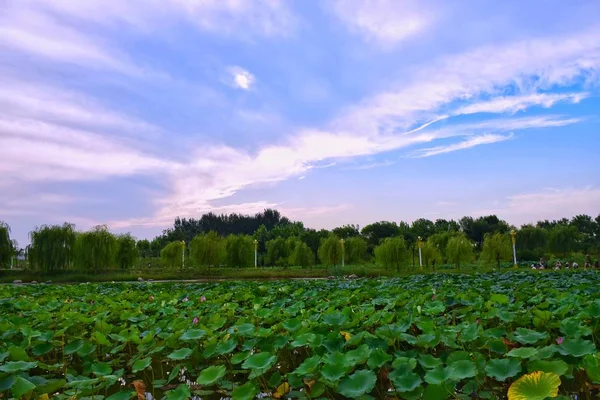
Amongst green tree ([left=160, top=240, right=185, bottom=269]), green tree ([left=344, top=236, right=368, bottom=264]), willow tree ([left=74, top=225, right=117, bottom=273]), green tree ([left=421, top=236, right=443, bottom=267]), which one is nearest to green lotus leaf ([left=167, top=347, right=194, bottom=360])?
willow tree ([left=74, top=225, right=117, bottom=273])

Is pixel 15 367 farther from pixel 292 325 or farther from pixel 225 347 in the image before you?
pixel 292 325

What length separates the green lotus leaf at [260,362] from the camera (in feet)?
6.08

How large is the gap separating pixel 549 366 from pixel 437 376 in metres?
0.43

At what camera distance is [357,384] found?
1717mm

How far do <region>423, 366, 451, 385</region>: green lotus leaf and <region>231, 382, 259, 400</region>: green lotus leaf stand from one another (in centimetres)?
65

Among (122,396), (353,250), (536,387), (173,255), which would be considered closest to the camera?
(536,387)

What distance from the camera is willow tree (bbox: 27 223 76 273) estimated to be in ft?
76.6

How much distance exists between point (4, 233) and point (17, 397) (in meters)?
26.7

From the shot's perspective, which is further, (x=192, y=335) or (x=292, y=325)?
(x=292, y=325)

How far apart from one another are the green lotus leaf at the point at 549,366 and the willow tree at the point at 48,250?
25737mm

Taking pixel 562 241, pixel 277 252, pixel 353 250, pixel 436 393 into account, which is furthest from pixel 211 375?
pixel 562 241

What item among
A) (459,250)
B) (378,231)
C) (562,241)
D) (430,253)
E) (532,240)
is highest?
(378,231)

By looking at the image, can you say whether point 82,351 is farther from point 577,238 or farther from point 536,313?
point 577,238

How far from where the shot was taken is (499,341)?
210cm
